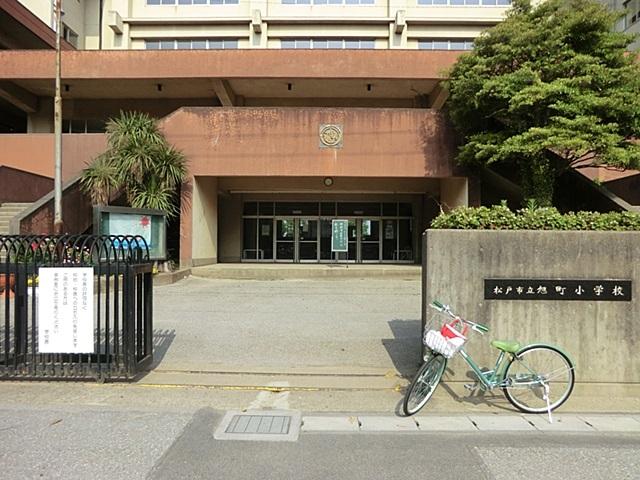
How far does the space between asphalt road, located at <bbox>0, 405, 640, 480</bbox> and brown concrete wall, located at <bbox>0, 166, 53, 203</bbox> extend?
1478cm

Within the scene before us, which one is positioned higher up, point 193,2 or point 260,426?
point 193,2

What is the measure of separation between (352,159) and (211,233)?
6.47 m

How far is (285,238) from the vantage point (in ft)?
77.5

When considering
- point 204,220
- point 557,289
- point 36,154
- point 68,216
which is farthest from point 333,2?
point 557,289

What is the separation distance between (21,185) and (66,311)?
1431 centimetres

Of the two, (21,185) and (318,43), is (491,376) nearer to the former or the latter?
(21,185)

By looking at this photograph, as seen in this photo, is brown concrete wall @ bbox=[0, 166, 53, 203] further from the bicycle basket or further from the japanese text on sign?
the bicycle basket

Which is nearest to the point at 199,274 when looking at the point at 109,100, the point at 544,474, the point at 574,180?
the point at 109,100

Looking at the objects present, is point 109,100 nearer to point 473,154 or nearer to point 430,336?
point 473,154

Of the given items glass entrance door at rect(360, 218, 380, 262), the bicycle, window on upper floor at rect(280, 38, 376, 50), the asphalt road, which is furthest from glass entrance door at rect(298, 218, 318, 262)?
the asphalt road

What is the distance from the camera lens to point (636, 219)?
596cm

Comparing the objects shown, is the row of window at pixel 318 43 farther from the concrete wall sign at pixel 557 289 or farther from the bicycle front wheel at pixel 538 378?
the bicycle front wheel at pixel 538 378

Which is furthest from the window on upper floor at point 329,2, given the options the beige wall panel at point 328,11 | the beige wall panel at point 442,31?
the beige wall panel at point 442,31

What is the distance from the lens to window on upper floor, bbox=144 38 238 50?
3023 centimetres
